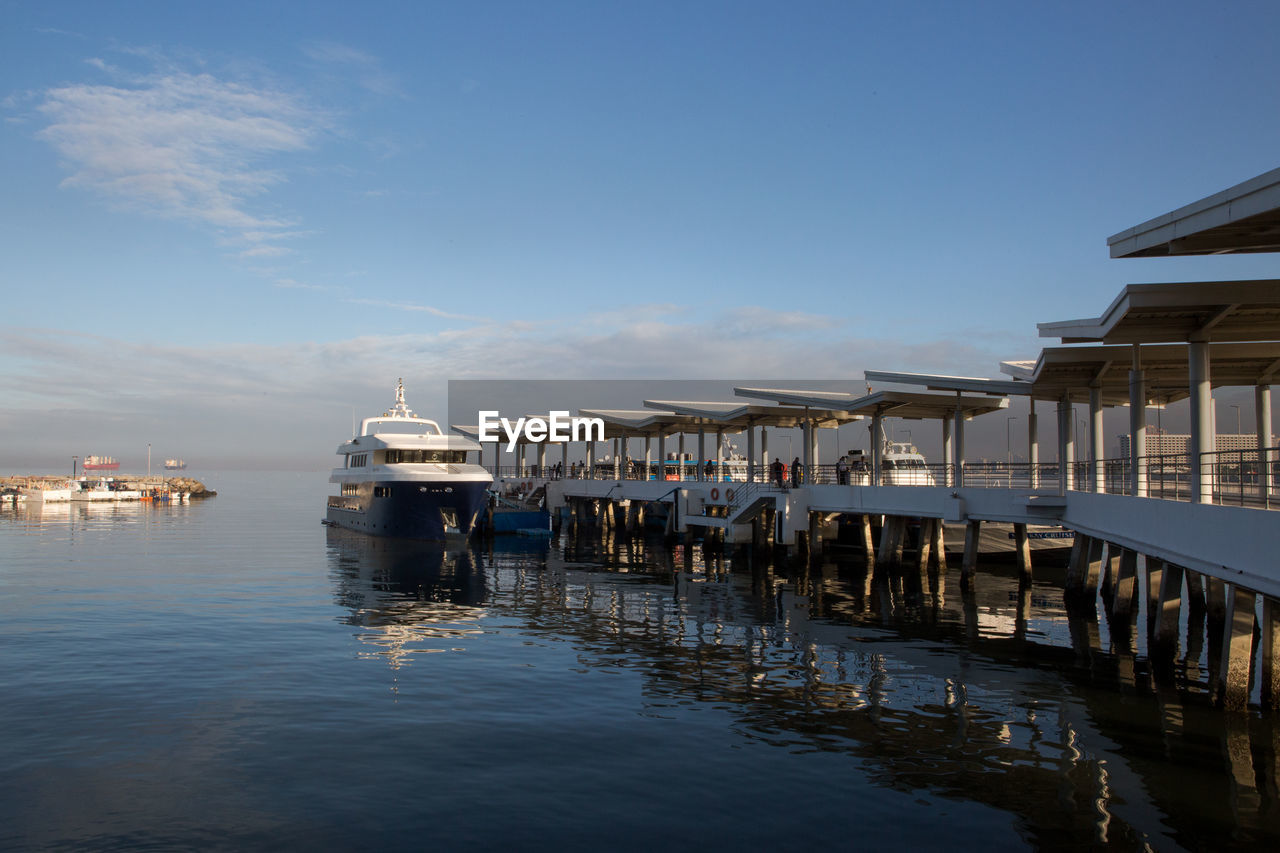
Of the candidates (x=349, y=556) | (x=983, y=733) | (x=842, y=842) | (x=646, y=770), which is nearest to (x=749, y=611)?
(x=983, y=733)

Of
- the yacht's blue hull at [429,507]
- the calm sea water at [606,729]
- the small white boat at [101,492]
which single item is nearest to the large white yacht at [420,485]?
the yacht's blue hull at [429,507]

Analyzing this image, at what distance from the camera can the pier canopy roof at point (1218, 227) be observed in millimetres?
10087

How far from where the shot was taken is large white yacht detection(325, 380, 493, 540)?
138ft

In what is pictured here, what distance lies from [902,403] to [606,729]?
22.7m

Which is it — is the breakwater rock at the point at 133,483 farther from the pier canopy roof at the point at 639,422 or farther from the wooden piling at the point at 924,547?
the wooden piling at the point at 924,547

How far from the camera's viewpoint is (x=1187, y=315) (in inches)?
606

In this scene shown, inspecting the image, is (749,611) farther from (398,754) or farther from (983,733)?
(398,754)

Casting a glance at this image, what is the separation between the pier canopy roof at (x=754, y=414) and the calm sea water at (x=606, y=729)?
17.6 meters

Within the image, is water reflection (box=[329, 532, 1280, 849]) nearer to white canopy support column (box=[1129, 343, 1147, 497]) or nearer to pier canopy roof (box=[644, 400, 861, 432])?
white canopy support column (box=[1129, 343, 1147, 497])

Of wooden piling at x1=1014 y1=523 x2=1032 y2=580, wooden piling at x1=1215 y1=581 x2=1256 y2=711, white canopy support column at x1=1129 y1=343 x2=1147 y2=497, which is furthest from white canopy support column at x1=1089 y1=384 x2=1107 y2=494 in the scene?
wooden piling at x1=1215 y1=581 x2=1256 y2=711

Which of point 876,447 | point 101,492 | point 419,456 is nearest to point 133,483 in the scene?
point 101,492

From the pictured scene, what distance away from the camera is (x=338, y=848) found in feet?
27.3

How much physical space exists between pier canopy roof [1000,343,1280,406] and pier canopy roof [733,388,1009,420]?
372cm

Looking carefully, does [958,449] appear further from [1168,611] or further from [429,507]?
[429,507]
